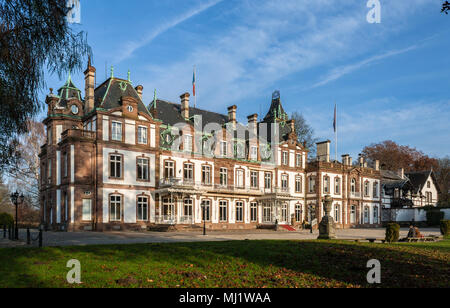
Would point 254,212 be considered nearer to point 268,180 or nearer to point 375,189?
point 268,180

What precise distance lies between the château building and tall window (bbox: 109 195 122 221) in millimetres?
82

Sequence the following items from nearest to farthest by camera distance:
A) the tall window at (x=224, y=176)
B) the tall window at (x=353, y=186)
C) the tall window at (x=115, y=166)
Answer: the tall window at (x=115, y=166) < the tall window at (x=224, y=176) < the tall window at (x=353, y=186)

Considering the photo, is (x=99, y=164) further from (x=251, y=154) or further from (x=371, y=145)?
(x=371, y=145)

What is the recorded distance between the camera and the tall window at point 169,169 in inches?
1453

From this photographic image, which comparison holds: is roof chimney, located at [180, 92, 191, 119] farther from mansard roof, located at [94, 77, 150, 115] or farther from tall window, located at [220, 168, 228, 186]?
tall window, located at [220, 168, 228, 186]

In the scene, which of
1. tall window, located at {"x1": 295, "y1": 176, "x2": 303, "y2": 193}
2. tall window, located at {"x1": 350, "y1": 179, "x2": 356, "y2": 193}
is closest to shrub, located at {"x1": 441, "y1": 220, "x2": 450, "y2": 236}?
tall window, located at {"x1": 295, "y1": 176, "x2": 303, "y2": 193}

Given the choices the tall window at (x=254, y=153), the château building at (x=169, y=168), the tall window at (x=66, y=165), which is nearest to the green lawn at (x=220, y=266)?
the château building at (x=169, y=168)

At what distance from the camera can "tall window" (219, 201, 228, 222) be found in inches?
1601

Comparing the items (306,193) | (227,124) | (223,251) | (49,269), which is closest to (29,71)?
(49,269)

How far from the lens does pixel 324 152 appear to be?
5122cm

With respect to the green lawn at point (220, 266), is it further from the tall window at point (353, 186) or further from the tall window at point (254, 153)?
the tall window at point (353, 186)

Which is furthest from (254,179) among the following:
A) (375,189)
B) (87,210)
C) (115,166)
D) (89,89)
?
(375,189)

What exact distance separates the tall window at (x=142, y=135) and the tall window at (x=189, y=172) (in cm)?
508

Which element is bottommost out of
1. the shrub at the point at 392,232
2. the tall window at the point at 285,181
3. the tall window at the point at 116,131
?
the shrub at the point at 392,232
